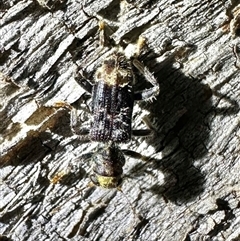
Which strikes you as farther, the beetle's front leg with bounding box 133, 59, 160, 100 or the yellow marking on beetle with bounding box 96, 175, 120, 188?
the yellow marking on beetle with bounding box 96, 175, 120, 188

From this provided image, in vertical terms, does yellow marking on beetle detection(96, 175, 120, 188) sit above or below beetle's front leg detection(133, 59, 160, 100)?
below

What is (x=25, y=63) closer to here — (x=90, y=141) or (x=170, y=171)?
(x=90, y=141)

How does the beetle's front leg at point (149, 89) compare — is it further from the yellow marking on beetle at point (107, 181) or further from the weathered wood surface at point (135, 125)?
the yellow marking on beetle at point (107, 181)

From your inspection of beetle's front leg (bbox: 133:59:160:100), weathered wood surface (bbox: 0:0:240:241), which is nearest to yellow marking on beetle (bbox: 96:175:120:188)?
weathered wood surface (bbox: 0:0:240:241)

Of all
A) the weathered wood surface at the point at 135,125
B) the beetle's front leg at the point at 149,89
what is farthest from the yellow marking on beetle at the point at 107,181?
the beetle's front leg at the point at 149,89

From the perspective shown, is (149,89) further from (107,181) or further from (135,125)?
(107,181)

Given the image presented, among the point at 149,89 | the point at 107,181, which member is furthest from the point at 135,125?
the point at 107,181

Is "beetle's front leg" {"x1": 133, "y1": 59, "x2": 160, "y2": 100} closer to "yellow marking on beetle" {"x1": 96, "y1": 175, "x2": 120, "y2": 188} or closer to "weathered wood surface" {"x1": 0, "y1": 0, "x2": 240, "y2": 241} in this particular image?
"weathered wood surface" {"x1": 0, "y1": 0, "x2": 240, "y2": 241}

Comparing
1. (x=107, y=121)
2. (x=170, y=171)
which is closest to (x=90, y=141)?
(x=107, y=121)
